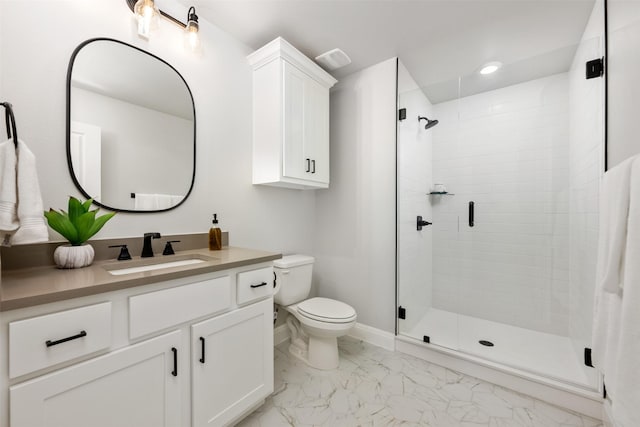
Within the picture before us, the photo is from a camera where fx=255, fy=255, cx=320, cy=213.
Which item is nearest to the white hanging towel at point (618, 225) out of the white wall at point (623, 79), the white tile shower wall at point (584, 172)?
the white wall at point (623, 79)

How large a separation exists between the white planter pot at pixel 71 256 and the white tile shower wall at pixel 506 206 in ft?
8.51

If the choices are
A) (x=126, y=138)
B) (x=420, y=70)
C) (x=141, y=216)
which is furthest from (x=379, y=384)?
(x=420, y=70)

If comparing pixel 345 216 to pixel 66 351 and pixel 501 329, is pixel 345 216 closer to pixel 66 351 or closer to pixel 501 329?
pixel 501 329

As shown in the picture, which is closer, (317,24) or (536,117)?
(317,24)

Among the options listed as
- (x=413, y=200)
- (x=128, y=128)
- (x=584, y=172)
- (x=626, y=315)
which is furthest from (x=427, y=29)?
(x=128, y=128)

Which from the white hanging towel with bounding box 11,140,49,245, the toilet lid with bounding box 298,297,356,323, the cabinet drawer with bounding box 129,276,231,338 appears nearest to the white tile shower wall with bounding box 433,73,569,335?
the toilet lid with bounding box 298,297,356,323

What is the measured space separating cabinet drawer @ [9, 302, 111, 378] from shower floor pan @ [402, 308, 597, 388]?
6.59ft

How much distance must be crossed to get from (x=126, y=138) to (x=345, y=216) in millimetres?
1703

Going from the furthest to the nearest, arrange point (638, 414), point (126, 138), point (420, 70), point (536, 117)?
point (420, 70) < point (536, 117) < point (126, 138) < point (638, 414)

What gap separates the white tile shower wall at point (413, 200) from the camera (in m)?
2.22

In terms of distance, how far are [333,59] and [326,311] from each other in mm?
1996

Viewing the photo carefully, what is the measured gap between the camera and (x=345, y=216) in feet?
7.89

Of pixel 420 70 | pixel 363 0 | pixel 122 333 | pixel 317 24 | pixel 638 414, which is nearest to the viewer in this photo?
pixel 638 414

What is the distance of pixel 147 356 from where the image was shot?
0.95 m
